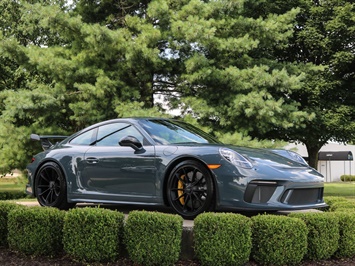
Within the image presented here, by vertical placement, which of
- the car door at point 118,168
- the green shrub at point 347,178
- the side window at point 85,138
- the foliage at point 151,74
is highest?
the foliage at point 151,74

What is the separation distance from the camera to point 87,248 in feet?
16.2

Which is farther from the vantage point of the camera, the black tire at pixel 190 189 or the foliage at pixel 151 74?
the foliage at pixel 151 74

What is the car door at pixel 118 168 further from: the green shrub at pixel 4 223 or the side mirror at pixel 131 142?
the green shrub at pixel 4 223

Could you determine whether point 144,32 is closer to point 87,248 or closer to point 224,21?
point 224,21

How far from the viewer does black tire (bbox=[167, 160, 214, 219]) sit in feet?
17.0

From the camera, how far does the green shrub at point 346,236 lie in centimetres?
561

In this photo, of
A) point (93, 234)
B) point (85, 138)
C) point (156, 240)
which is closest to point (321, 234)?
point (156, 240)

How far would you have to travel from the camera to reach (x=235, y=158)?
5168mm

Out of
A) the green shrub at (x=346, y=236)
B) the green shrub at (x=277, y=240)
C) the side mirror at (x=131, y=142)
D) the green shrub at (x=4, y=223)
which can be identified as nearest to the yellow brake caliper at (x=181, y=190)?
the side mirror at (x=131, y=142)

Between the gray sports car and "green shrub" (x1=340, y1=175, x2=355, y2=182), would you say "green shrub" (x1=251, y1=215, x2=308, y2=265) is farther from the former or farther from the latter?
"green shrub" (x1=340, y1=175, x2=355, y2=182)

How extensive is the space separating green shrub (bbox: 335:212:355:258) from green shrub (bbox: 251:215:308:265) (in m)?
0.82

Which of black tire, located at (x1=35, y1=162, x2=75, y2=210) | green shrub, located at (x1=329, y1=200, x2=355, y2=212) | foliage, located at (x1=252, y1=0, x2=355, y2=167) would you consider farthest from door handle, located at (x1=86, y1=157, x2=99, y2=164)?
foliage, located at (x1=252, y1=0, x2=355, y2=167)

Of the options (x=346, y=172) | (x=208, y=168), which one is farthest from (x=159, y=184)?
(x=346, y=172)

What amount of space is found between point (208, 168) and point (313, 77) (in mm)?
16156
